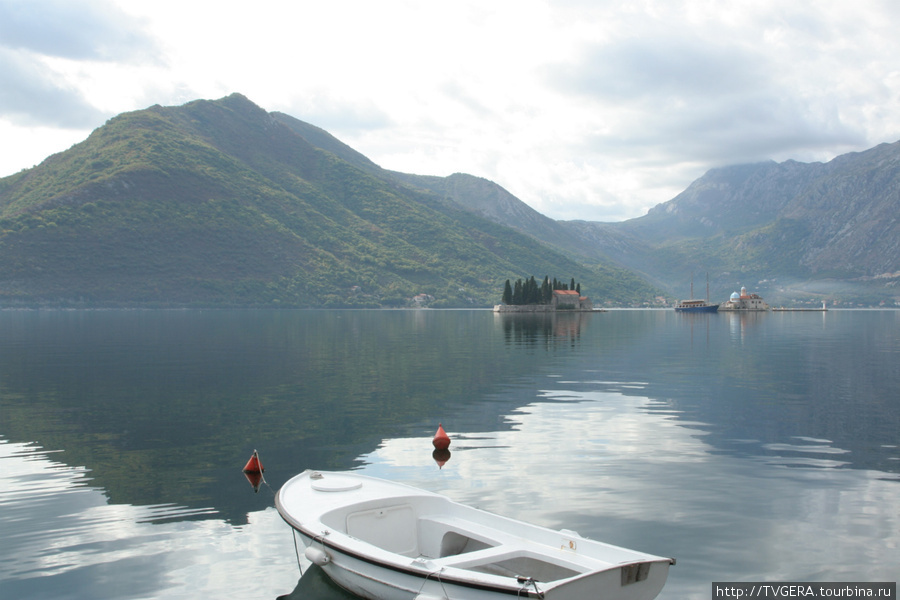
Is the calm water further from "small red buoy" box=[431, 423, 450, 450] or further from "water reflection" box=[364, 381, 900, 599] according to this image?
"small red buoy" box=[431, 423, 450, 450]

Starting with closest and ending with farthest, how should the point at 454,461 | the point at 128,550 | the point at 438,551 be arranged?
the point at 438,551 < the point at 128,550 < the point at 454,461

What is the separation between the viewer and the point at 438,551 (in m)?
17.0

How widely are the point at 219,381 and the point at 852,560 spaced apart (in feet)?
144

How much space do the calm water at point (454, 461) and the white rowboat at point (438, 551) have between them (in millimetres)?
1512

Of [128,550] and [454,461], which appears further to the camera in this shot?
[454,461]

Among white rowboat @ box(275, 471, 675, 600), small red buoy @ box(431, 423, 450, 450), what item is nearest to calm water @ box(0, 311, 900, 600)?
small red buoy @ box(431, 423, 450, 450)

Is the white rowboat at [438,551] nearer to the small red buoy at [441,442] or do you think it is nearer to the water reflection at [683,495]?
the water reflection at [683,495]

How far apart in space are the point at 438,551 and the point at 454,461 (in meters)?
10.7

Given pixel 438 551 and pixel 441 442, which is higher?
pixel 441 442

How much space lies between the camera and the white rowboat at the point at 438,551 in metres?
12.4

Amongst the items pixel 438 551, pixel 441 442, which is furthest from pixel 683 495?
pixel 441 442

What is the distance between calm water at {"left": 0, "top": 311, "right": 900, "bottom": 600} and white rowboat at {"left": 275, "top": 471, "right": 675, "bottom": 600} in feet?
4.96

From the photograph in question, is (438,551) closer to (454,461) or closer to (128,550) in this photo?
(128,550)

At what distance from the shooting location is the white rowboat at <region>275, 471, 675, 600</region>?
40.5 ft
